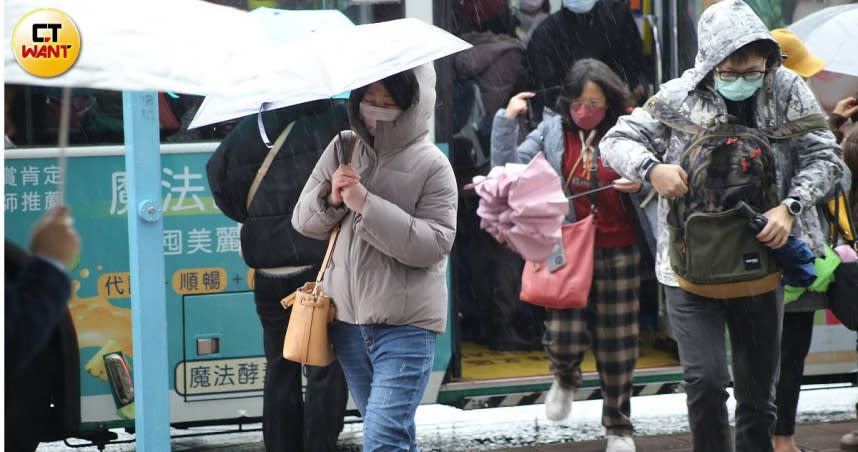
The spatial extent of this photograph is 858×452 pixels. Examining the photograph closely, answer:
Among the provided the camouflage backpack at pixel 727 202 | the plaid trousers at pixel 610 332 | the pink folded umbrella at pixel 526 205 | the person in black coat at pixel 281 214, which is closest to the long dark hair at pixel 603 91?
the pink folded umbrella at pixel 526 205

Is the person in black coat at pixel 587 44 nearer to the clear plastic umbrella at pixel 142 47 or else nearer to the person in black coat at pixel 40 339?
the clear plastic umbrella at pixel 142 47

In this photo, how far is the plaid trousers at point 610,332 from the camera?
5.63 meters

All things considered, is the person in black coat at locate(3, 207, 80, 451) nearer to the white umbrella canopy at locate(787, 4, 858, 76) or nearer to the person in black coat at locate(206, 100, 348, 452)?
the person in black coat at locate(206, 100, 348, 452)

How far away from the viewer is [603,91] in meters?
5.62

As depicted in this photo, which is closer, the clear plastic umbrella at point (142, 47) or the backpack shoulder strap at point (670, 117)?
the clear plastic umbrella at point (142, 47)

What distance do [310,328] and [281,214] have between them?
0.95 meters

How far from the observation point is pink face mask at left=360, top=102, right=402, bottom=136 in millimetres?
3795

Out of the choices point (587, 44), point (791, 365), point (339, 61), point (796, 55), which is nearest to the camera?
point (339, 61)

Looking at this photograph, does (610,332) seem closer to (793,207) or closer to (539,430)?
(539,430)

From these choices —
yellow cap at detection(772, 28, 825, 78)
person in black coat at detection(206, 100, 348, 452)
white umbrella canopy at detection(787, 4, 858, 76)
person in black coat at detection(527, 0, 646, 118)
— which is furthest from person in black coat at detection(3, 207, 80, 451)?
person in black coat at detection(527, 0, 646, 118)

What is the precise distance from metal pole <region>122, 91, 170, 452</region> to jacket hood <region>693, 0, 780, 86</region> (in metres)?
1.89

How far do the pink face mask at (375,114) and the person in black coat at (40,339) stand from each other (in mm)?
1119

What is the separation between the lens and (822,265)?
5039 mm

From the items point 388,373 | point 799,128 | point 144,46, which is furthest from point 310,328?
point 799,128
